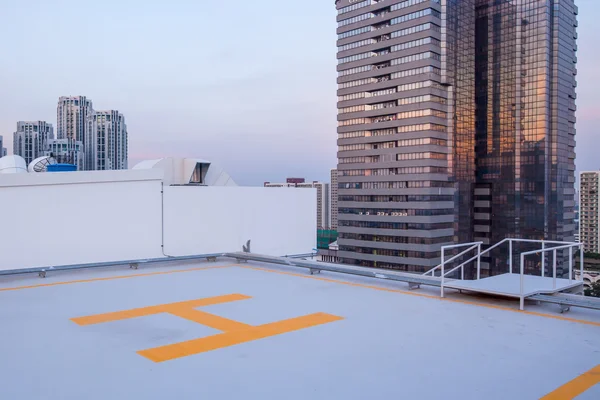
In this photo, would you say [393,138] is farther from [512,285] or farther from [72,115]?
[512,285]

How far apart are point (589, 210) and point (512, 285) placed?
189 metres

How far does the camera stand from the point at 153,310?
25.6 ft

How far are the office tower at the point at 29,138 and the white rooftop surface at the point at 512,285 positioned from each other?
84.4 meters

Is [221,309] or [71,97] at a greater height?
[71,97]

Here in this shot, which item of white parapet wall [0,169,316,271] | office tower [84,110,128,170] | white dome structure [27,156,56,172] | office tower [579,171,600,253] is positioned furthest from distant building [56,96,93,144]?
office tower [579,171,600,253]

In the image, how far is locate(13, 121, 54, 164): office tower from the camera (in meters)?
81.3

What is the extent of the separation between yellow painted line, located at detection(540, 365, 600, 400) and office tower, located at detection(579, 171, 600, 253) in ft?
613

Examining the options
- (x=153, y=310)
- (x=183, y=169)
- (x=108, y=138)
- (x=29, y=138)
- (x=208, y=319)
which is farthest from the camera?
(x=108, y=138)

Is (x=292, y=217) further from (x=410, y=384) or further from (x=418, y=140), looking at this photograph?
(x=418, y=140)

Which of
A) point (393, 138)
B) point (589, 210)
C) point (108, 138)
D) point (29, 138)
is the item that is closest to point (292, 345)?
point (29, 138)

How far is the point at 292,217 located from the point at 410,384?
12595 mm

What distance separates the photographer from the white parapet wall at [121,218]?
39.6ft

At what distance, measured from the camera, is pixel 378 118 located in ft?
424

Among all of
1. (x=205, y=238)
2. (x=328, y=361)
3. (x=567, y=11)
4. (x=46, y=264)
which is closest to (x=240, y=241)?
(x=205, y=238)
